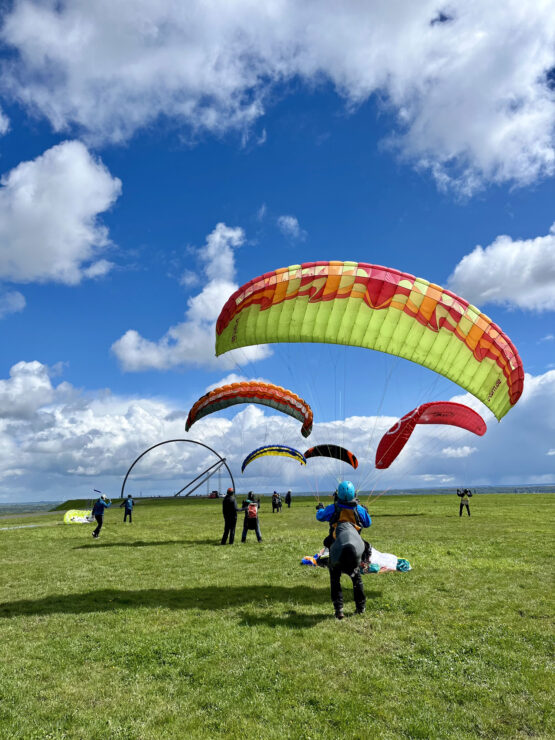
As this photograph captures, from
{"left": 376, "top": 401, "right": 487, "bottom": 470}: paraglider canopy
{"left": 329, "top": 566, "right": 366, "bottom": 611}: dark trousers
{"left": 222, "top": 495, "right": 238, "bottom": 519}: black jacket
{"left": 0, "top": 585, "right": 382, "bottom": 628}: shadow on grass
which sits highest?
{"left": 376, "top": 401, "right": 487, "bottom": 470}: paraglider canopy

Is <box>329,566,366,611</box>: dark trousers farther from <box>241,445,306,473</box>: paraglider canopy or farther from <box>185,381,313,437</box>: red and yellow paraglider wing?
<box>241,445,306,473</box>: paraglider canopy

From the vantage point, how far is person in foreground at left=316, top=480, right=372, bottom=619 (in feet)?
25.1

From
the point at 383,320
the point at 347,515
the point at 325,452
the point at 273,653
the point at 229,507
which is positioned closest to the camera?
the point at 273,653

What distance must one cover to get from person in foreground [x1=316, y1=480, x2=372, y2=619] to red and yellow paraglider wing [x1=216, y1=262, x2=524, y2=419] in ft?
19.6

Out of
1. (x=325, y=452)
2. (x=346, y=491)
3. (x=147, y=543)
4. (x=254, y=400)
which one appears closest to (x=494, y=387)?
(x=346, y=491)

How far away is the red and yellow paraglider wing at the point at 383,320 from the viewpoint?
12.4 m

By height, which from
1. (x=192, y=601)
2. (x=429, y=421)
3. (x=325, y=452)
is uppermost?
(x=429, y=421)

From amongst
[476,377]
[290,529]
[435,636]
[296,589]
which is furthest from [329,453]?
[435,636]

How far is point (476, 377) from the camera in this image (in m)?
13.2

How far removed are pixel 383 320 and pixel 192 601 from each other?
8728mm

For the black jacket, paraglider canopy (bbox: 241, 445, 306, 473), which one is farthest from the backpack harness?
paraglider canopy (bbox: 241, 445, 306, 473)

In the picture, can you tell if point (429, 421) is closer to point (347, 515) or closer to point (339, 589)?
point (347, 515)

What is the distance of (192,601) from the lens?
888 centimetres

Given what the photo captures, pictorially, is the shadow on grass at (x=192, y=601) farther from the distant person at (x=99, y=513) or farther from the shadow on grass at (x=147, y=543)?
the distant person at (x=99, y=513)
